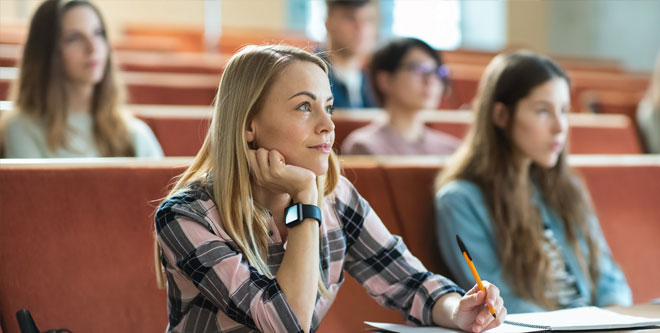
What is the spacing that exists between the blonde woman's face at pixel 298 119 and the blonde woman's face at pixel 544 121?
0.60 m

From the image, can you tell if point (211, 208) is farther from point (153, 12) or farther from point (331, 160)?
point (153, 12)

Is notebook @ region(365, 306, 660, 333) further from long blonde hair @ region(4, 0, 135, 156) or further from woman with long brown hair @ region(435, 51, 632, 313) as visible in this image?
long blonde hair @ region(4, 0, 135, 156)

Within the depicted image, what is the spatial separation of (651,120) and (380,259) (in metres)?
1.95

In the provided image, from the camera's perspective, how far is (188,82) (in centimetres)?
239

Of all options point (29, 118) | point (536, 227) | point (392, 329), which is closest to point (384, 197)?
point (536, 227)

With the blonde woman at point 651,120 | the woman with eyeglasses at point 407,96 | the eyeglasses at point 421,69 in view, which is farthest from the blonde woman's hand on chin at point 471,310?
the blonde woman at point 651,120

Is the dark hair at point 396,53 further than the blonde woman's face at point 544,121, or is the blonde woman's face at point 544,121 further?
the dark hair at point 396,53

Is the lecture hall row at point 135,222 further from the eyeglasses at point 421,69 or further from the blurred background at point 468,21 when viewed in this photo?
the blurred background at point 468,21

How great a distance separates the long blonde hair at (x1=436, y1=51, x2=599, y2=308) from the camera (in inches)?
51.4

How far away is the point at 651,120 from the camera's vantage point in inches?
103

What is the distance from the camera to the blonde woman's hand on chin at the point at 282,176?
0.85 metres

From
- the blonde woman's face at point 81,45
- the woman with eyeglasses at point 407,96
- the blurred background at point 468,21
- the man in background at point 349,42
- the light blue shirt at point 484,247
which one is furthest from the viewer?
the blurred background at point 468,21

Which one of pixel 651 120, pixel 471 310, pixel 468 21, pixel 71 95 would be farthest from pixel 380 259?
pixel 468 21

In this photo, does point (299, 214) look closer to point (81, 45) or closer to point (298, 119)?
point (298, 119)
